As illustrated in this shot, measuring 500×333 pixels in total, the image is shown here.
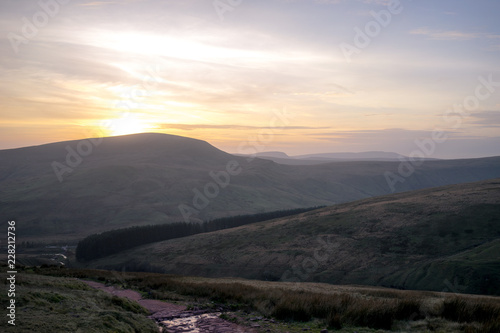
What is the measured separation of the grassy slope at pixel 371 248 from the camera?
58.2m

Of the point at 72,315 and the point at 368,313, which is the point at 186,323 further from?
the point at 368,313

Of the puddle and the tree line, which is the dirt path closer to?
the puddle

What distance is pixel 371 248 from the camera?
7650 centimetres

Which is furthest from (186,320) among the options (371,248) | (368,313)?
(371,248)

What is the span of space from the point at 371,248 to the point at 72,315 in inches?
2836

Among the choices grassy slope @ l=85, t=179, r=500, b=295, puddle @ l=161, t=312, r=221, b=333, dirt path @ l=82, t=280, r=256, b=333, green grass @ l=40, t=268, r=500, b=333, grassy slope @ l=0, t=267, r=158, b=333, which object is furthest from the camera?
grassy slope @ l=85, t=179, r=500, b=295

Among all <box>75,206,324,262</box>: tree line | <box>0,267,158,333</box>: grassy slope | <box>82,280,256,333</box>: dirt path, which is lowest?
<box>75,206,324,262</box>: tree line

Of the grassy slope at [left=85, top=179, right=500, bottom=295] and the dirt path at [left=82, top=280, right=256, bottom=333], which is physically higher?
the dirt path at [left=82, top=280, right=256, bottom=333]

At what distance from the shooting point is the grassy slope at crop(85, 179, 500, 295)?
191 ft

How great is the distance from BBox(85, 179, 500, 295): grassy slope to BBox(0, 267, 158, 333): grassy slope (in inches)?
1995

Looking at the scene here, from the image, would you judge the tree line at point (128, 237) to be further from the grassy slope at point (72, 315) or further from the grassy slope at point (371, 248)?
the grassy slope at point (72, 315)

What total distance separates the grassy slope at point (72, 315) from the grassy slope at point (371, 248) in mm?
50670

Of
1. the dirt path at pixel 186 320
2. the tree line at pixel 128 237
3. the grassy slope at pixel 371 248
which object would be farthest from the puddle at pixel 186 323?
the tree line at pixel 128 237

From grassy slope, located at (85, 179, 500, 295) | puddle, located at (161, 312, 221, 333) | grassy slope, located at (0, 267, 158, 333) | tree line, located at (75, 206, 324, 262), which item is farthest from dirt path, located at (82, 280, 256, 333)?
tree line, located at (75, 206, 324, 262)
